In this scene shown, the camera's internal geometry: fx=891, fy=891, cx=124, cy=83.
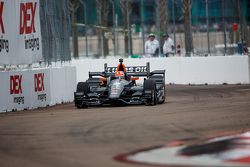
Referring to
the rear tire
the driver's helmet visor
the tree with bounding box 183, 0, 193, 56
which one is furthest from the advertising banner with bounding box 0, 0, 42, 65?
the tree with bounding box 183, 0, 193, 56

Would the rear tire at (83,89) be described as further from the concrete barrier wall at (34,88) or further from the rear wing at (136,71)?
the concrete barrier wall at (34,88)

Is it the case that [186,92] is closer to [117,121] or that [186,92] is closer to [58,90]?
[58,90]

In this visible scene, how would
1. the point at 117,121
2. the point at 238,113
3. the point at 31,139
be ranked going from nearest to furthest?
the point at 31,139 → the point at 117,121 → the point at 238,113

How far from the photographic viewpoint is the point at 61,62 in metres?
27.8

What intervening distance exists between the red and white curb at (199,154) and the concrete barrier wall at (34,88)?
33.1 ft

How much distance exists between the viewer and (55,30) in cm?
2758

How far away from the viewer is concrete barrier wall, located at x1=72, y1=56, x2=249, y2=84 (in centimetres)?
3459

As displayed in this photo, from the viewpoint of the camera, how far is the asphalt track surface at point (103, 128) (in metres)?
12.7

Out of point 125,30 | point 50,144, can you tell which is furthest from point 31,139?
point 125,30

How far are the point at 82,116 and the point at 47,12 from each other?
7220 millimetres

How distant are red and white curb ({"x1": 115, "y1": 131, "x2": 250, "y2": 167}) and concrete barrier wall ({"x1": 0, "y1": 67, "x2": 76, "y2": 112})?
1008cm

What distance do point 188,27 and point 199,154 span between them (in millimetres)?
26759

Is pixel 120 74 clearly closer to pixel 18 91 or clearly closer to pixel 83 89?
pixel 83 89

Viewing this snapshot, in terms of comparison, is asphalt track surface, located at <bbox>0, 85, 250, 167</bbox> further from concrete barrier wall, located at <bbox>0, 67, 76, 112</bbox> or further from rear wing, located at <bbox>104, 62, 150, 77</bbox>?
Result: rear wing, located at <bbox>104, 62, 150, 77</bbox>
